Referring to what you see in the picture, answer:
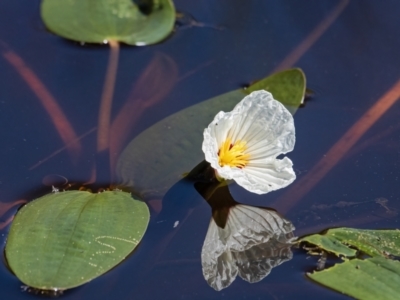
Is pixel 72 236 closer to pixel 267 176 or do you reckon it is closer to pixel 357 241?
pixel 267 176

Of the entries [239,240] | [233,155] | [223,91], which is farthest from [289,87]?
[239,240]

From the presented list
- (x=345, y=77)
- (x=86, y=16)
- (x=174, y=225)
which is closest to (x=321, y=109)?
(x=345, y=77)

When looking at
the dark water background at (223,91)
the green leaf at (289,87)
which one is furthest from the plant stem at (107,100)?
the green leaf at (289,87)

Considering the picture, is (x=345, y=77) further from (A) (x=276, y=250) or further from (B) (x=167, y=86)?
(A) (x=276, y=250)

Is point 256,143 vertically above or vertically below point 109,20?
above

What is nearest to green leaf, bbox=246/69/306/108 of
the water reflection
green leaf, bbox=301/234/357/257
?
the water reflection

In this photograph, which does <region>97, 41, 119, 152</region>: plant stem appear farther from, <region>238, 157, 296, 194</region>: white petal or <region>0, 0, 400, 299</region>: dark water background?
<region>238, 157, 296, 194</region>: white petal
